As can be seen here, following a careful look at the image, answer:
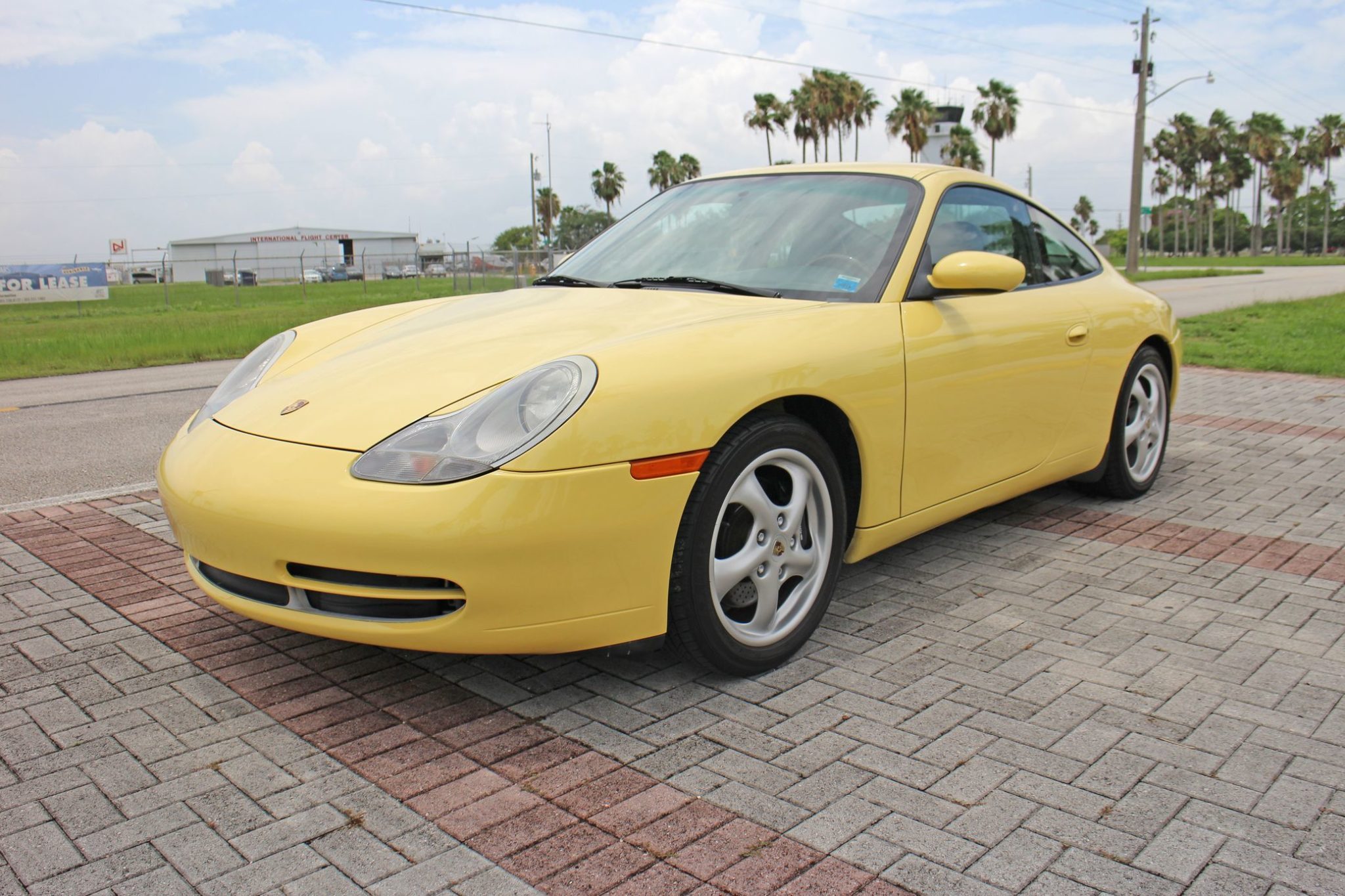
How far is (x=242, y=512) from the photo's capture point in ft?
8.79

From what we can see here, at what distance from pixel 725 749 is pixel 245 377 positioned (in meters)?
2.05

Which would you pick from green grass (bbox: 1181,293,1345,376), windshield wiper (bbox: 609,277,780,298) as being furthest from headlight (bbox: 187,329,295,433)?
green grass (bbox: 1181,293,1345,376)

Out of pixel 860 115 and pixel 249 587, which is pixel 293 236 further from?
pixel 249 587

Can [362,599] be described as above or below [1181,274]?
below

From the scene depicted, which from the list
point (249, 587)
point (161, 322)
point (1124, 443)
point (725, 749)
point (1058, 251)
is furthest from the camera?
point (161, 322)

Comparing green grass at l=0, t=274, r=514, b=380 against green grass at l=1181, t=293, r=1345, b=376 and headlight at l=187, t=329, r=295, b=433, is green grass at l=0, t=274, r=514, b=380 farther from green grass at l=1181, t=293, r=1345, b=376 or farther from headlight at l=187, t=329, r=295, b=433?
green grass at l=1181, t=293, r=1345, b=376

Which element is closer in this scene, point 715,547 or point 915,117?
point 715,547

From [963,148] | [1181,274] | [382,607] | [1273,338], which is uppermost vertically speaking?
[963,148]

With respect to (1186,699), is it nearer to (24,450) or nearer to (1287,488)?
(1287,488)

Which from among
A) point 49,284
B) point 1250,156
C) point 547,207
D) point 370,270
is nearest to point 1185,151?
point 1250,156

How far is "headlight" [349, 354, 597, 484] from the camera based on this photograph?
253 centimetres

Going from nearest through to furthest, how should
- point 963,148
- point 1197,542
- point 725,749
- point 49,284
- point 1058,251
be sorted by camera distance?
point 725,749 → point 1197,542 → point 1058,251 → point 49,284 → point 963,148

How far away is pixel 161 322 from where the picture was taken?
20.1m

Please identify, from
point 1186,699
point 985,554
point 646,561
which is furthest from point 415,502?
point 985,554
